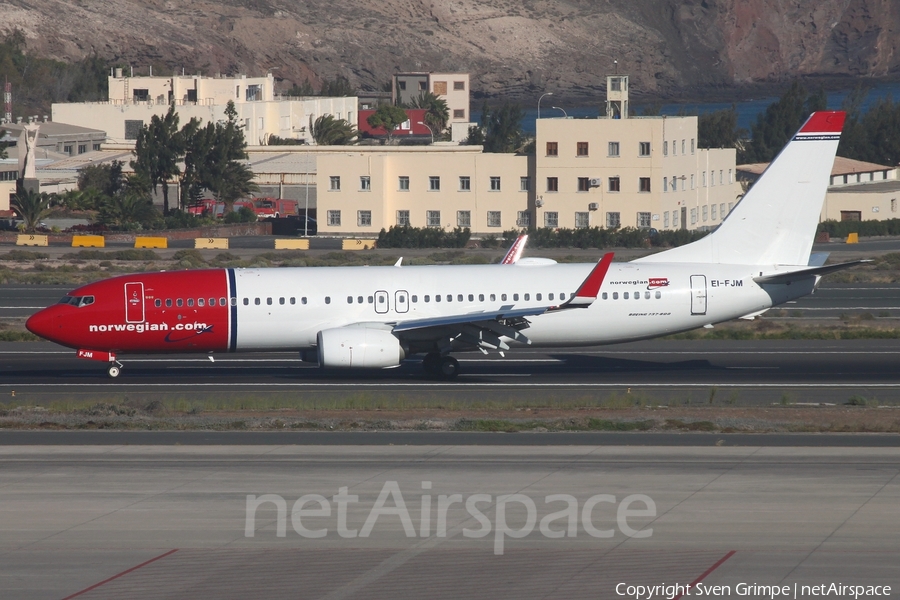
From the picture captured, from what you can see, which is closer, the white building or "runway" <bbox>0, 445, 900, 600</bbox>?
"runway" <bbox>0, 445, 900, 600</bbox>

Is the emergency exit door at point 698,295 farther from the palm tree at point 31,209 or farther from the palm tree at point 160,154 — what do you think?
the palm tree at point 160,154

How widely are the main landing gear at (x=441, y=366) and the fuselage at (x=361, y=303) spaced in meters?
1.39

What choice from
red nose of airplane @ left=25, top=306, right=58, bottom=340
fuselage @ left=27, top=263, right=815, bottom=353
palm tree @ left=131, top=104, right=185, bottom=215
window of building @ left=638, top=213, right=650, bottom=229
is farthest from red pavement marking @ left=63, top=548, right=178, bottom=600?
palm tree @ left=131, top=104, right=185, bottom=215

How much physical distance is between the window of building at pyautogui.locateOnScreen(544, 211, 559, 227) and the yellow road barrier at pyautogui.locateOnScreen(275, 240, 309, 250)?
18.7 metres

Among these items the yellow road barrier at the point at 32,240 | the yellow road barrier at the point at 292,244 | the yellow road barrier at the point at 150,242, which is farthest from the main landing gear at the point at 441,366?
the yellow road barrier at the point at 32,240

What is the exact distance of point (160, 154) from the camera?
10744 cm

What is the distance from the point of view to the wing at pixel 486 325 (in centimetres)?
3425

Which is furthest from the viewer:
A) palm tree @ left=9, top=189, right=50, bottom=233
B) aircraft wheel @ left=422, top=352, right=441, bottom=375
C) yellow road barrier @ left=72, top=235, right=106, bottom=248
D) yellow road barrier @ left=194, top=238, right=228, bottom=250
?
palm tree @ left=9, top=189, right=50, bottom=233

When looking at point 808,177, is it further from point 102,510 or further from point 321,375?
point 102,510

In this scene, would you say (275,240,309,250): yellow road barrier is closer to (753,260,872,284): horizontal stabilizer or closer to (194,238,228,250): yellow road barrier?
(194,238,228,250): yellow road barrier

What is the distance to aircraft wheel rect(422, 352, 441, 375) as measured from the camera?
119 ft

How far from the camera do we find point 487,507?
20.9 metres

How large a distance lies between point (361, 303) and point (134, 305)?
21.4 ft

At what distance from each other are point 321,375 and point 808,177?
16.1 meters
